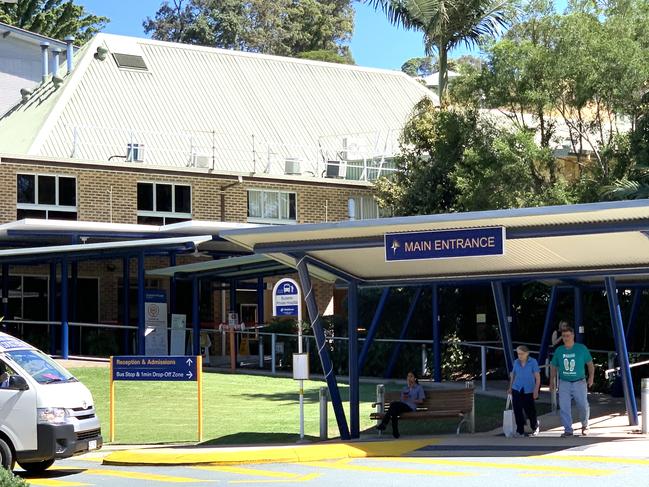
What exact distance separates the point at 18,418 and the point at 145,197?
73.3 ft

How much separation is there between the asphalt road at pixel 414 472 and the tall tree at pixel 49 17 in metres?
45.4

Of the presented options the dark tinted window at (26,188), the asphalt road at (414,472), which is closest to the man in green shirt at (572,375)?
the asphalt road at (414,472)

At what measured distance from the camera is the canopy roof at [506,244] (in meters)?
15.4

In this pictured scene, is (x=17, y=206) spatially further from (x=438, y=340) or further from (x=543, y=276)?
(x=543, y=276)

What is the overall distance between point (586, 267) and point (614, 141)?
9.76m

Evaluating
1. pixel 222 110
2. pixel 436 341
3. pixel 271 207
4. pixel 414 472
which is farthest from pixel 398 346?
pixel 222 110

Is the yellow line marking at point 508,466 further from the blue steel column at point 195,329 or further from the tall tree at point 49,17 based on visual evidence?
the tall tree at point 49,17

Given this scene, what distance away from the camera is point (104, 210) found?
119ft

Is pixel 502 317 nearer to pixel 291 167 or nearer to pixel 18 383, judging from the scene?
pixel 18 383

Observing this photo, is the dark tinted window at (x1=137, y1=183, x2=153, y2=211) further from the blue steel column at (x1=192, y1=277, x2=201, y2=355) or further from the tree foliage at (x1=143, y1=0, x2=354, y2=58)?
the tree foliage at (x1=143, y1=0, x2=354, y2=58)

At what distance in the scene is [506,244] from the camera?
17.0m

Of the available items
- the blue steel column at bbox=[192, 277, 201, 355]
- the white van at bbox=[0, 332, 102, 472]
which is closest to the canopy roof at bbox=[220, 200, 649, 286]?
the white van at bbox=[0, 332, 102, 472]

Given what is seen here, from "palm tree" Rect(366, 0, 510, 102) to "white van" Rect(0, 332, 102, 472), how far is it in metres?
23.9

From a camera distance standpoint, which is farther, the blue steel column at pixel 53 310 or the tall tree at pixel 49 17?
the tall tree at pixel 49 17
